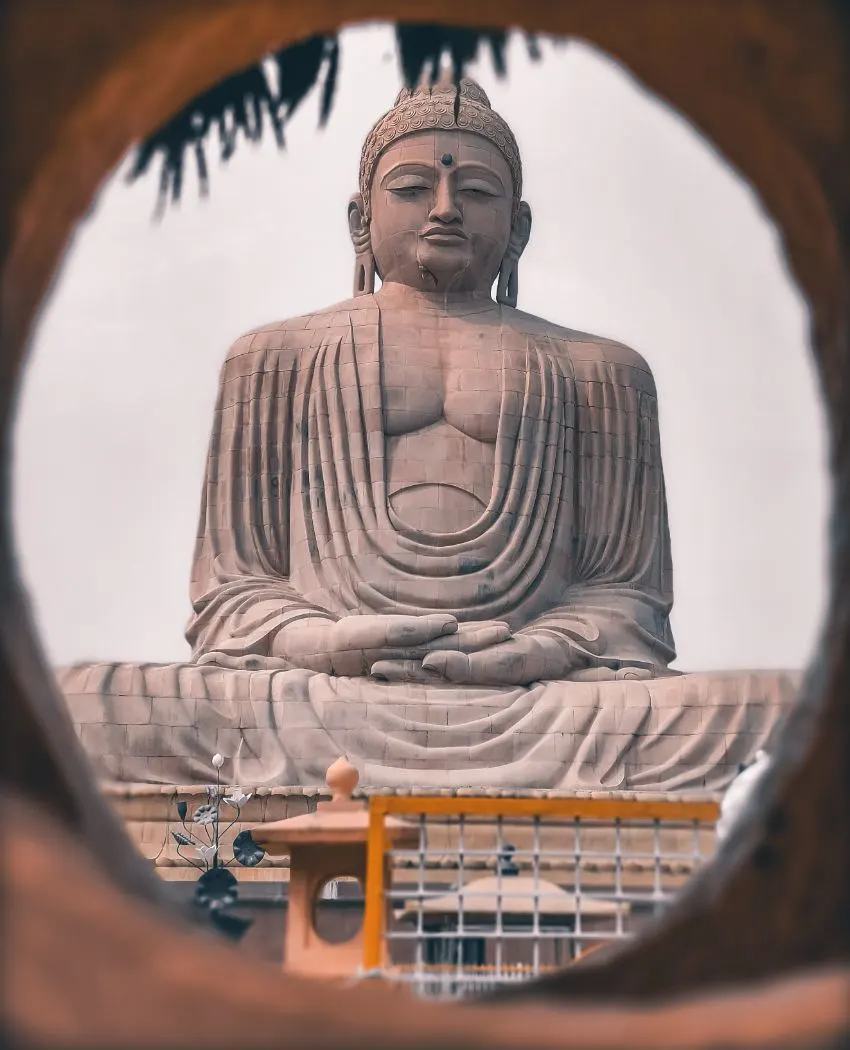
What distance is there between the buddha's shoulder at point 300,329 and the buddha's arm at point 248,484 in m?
0.01

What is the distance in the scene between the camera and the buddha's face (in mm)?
12125

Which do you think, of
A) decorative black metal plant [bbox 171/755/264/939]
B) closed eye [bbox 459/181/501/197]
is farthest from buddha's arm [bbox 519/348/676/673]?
decorative black metal plant [bbox 171/755/264/939]

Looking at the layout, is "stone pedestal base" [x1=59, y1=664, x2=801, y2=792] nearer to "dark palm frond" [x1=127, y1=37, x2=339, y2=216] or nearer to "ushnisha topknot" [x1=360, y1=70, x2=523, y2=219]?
"ushnisha topknot" [x1=360, y1=70, x2=523, y2=219]

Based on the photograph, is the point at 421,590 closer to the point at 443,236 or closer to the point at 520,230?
the point at 443,236

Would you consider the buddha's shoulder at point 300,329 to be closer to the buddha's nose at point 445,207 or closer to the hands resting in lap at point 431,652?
the buddha's nose at point 445,207

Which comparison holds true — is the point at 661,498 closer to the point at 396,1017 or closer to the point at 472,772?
the point at 472,772

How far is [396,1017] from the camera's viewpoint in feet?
5.14

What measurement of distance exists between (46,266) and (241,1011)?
1.08 meters

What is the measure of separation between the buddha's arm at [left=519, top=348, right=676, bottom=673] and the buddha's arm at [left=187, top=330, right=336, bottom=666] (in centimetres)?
187

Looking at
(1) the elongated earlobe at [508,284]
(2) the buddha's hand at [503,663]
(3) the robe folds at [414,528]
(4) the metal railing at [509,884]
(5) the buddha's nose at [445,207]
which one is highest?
(5) the buddha's nose at [445,207]

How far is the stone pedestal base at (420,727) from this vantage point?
33.1ft

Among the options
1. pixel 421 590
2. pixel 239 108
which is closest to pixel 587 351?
pixel 421 590

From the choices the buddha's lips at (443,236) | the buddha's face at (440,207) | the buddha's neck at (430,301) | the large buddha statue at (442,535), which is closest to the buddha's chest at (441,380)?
the large buddha statue at (442,535)

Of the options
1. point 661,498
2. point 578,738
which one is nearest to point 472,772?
point 578,738
